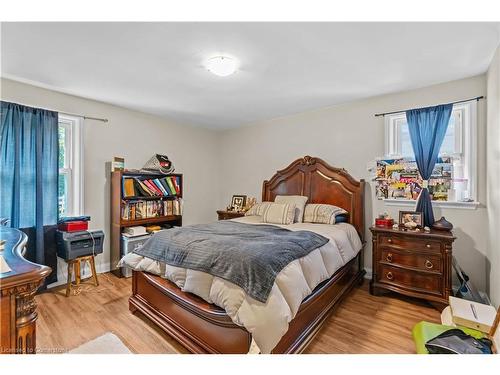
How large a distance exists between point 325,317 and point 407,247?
1.18 meters

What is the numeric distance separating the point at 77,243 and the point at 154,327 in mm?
1462

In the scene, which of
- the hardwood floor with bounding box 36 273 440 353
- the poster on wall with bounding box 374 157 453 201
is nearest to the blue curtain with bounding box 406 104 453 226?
the poster on wall with bounding box 374 157 453 201

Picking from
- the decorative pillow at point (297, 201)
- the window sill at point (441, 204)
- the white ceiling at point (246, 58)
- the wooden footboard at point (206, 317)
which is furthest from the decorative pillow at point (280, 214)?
the white ceiling at point (246, 58)

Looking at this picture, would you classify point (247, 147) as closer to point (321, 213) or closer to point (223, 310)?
point (321, 213)

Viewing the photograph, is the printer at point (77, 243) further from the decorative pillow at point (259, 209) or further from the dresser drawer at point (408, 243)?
the dresser drawer at point (408, 243)

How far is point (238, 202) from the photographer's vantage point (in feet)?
15.0

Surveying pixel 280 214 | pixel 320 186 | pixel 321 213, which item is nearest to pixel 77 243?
pixel 280 214

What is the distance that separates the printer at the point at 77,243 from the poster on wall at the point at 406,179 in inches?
139

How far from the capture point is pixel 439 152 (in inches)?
109

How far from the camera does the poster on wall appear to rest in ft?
9.02

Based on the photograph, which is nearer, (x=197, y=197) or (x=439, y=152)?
(x=439, y=152)

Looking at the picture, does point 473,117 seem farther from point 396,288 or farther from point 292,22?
point 292,22

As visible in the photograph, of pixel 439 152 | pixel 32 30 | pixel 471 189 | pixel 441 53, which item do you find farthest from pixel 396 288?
pixel 32 30

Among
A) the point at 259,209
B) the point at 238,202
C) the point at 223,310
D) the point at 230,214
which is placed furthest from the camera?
the point at 238,202
